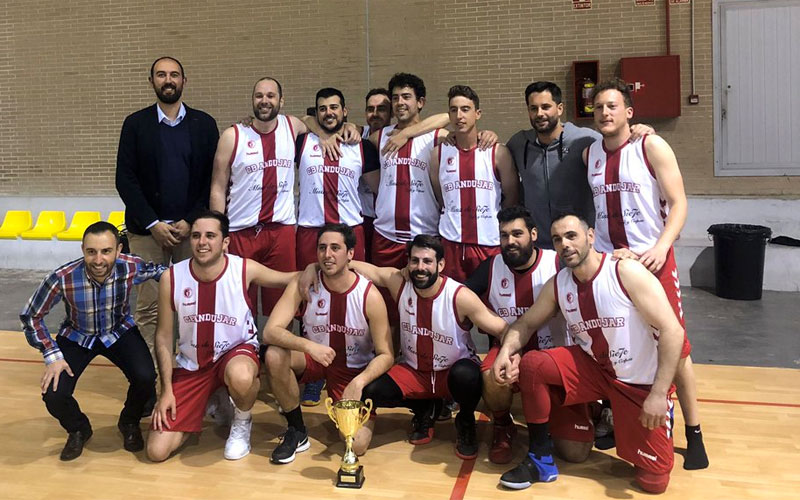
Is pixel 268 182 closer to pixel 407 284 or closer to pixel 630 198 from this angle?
pixel 407 284

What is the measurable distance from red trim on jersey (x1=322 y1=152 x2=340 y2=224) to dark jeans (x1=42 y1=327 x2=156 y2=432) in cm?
143

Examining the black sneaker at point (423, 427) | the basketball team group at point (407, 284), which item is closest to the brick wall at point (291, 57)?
the basketball team group at point (407, 284)

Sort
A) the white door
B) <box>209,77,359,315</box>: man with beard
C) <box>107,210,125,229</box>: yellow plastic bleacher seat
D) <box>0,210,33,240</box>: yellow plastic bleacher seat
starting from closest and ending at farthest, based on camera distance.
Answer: <box>209,77,359,315</box>: man with beard
the white door
<box>107,210,125,229</box>: yellow plastic bleacher seat
<box>0,210,33,240</box>: yellow plastic bleacher seat

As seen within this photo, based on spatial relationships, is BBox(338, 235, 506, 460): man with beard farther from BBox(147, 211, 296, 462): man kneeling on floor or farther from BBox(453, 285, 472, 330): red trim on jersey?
BBox(147, 211, 296, 462): man kneeling on floor

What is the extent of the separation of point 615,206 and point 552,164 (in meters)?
0.54

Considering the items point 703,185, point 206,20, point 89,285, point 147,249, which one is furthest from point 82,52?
point 703,185

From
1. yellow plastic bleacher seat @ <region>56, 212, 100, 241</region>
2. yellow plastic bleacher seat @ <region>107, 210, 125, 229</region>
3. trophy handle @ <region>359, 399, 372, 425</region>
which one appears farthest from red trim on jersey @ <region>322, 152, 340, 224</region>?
yellow plastic bleacher seat @ <region>56, 212, 100, 241</region>

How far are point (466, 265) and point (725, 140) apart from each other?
5.98 meters

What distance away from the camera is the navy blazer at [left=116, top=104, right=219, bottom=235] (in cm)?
477

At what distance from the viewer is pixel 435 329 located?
395 cm

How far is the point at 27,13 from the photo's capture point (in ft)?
36.2

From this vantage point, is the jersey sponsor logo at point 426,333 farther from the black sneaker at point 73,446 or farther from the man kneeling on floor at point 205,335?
the black sneaker at point 73,446

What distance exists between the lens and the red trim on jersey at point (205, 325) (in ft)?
13.3

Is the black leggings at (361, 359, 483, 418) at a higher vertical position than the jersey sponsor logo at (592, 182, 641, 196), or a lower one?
lower
